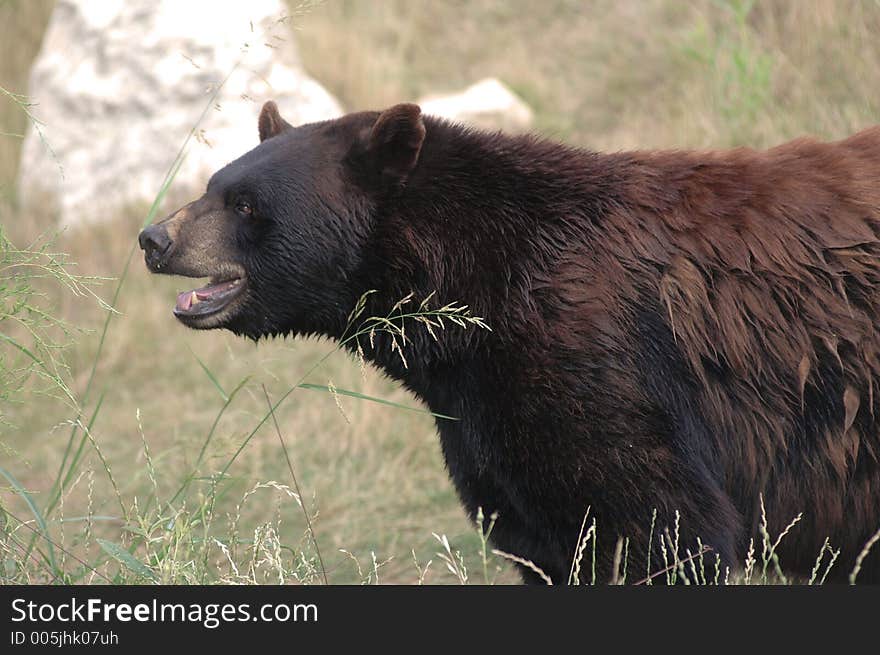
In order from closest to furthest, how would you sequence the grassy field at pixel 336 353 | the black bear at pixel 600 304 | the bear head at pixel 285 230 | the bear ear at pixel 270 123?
the black bear at pixel 600 304 → the bear head at pixel 285 230 → the bear ear at pixel 270 123 → the grassy field at pixel 336 353

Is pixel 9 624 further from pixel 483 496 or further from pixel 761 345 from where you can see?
pixel 761 345

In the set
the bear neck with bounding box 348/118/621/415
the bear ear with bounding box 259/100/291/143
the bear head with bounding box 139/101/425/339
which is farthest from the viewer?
the bear ear with bounding box 259/100/291/143

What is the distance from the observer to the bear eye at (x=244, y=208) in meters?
3.83

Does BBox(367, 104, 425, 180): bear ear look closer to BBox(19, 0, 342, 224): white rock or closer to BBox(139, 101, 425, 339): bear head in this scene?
BBox(139, 101, 425, 339): bear head

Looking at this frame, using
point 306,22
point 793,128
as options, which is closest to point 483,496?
Answer: point 793,128

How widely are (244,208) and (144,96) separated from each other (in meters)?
6.07

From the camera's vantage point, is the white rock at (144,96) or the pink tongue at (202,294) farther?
the white rock at (144,96)

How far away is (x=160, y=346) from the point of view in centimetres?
820

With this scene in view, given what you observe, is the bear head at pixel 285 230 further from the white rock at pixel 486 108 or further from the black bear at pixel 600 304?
the white rock at pixel 486 108

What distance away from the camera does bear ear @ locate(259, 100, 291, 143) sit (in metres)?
4.25

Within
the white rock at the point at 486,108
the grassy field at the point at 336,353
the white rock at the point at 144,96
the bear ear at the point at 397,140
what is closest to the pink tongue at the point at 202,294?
the grassy field at the point at 336,353

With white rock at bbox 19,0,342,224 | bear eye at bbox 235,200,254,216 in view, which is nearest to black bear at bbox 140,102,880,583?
bear eye at bbox 235,200,254,216

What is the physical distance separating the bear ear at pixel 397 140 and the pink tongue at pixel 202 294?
0.65 m

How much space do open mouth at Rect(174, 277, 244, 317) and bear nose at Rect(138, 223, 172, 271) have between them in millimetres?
146
